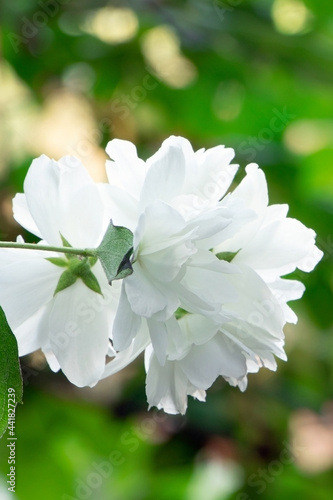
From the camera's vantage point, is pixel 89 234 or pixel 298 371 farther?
pixel 298 371

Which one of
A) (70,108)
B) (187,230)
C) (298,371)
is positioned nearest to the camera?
(187,230)

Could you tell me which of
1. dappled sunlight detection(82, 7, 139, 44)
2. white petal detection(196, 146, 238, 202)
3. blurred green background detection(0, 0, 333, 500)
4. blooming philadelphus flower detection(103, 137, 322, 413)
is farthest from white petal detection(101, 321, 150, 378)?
dappled sunlight detection(82, 7, 139, 44)

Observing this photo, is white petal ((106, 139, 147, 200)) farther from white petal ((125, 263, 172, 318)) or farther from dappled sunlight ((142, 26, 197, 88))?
dappled sunlight ((142, 26, 197, 88))

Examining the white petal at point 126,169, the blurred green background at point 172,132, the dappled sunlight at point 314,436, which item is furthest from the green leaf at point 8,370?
the dappled sunlight at point 314,436

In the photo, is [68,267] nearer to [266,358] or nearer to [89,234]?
[89,234]

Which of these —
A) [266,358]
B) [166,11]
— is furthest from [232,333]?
[166,11]

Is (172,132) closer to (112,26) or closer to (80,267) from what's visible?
(112,26)

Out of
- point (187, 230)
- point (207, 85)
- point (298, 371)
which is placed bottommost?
point (298, 371)
